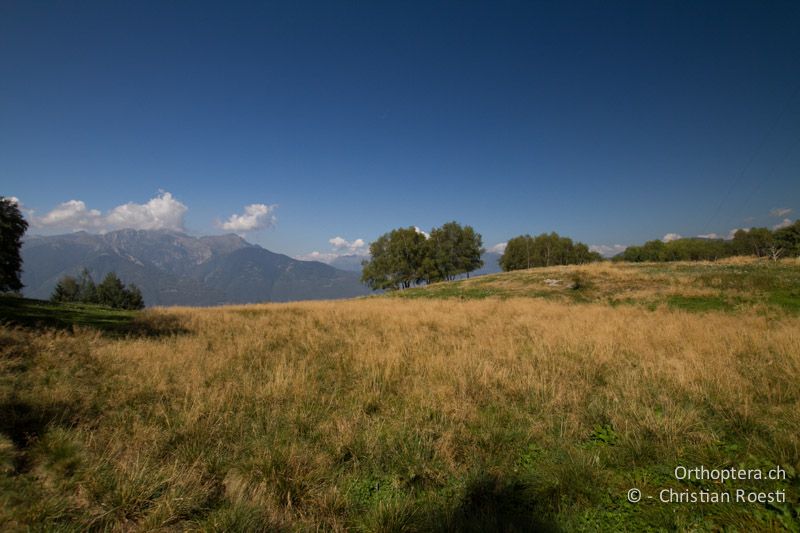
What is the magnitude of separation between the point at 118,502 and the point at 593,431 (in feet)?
17.9

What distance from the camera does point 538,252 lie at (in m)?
96.9

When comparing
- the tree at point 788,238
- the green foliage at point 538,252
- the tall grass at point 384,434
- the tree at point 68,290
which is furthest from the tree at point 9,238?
the tree at point 788,238

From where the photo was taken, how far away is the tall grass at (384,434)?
2.80 m

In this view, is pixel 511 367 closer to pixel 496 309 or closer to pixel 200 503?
pixel 200 503

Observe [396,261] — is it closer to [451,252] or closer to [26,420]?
[451,252]

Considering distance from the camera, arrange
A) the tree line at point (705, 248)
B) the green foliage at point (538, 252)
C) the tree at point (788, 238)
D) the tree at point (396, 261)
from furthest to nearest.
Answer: the tree line at point (705, 248) < the green foliage at point (538, 252) < the tree at point (788, 238) < the tree at point (396, 261)

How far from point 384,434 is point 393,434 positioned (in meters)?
0.13

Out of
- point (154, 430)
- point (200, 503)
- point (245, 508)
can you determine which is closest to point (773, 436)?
point (245, 508)

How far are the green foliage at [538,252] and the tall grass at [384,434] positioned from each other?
90655 millimetres

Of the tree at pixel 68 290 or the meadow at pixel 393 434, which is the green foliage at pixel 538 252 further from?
the tree at pixel 68 290

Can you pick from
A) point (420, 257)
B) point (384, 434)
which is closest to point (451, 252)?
point (420, 257)

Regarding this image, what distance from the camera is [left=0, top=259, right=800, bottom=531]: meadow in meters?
2.79

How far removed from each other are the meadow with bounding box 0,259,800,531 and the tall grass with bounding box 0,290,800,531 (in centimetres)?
3

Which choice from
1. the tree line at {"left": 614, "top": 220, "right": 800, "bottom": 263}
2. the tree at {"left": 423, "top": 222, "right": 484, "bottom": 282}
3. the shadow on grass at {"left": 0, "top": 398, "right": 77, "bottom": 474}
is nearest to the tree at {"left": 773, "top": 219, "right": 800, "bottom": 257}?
the tree line at {"left": 614, "top": 220, "right": 800, "bottom": 263}
